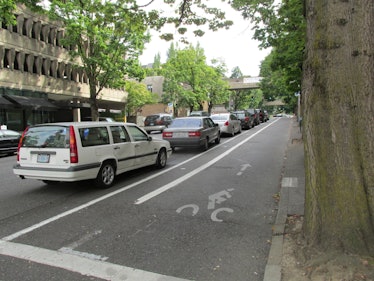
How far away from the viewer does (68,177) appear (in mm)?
6617

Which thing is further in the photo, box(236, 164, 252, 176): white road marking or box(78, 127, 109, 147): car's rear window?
box(236, 164, 252, 176): white road marking

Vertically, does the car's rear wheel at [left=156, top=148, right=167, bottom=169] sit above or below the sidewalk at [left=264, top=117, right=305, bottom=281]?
above

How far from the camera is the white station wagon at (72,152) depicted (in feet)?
21.9

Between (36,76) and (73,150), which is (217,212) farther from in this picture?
(36,76)

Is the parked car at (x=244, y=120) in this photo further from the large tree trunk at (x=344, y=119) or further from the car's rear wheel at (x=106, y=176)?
the large tree trunk at (x=344, y=119)

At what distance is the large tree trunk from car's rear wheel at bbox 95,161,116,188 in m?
5.02

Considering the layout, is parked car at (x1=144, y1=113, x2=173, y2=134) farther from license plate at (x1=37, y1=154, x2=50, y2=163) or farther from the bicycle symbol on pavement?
the bicycle symbol on pavement

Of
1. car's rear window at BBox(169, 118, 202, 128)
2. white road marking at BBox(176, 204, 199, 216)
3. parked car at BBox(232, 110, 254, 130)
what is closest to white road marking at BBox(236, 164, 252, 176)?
white road marking at BBox(176, 204, 199, 216)

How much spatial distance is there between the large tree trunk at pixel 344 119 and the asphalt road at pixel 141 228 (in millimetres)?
1080

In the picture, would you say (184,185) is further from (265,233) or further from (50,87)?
(50,87)

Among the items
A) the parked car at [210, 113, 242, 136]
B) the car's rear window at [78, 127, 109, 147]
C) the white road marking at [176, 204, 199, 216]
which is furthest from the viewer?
the parked car at [210, 113, 242, 136]

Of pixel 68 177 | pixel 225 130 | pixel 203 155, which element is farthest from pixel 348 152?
pixel 225 130

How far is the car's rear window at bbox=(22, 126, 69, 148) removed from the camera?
6.76 meters

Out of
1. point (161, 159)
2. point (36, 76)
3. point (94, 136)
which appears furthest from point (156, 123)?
point (94, 136)
